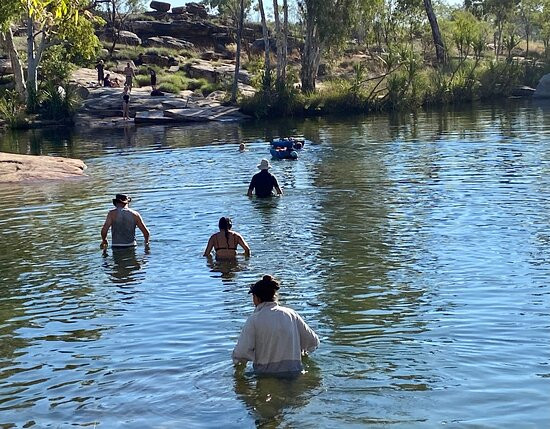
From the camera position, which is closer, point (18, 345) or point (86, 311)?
point (18, 345)

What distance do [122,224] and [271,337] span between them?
8606mm

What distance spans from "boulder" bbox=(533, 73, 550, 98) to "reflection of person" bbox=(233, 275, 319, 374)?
5708cm

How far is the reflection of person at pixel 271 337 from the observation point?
9547mm

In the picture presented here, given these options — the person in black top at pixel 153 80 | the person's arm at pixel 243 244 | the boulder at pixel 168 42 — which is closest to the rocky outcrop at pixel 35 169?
the person's arm at pixel 243 244

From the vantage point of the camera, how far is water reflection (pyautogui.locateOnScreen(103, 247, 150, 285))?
15.9 m

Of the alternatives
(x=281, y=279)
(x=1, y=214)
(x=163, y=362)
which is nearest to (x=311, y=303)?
(x=281, y=279)

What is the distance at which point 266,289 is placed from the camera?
953cm

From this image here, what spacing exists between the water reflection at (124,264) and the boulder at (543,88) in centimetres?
5098

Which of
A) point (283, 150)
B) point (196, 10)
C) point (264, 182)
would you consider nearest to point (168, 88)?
point (196, 10)

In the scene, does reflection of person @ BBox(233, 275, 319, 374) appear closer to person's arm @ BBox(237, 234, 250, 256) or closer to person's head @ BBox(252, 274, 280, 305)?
person's head @ BBox(252, 274, 280, 305)

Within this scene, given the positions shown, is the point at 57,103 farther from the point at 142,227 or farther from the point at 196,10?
the point at 142,227

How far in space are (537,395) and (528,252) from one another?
22.8 feet

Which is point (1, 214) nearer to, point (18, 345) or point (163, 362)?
point (18, 345)

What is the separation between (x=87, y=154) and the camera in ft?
124
